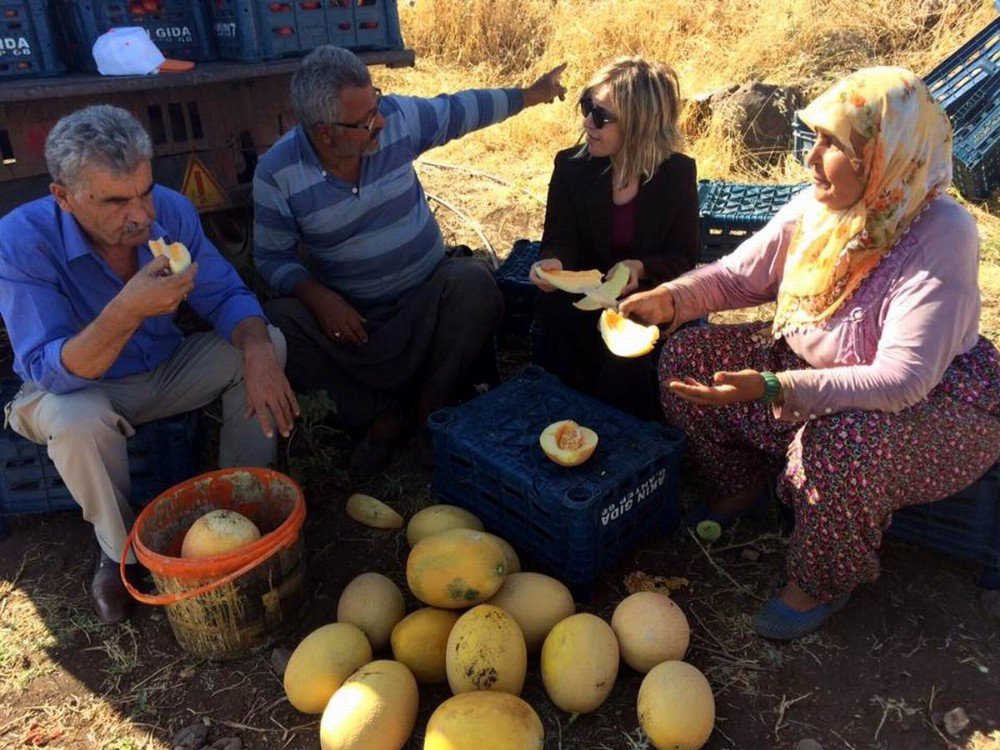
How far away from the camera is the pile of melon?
7.10 feet

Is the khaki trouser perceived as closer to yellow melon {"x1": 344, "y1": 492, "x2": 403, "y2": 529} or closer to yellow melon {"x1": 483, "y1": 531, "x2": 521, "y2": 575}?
yellow melon {"x1": 344, "y1": 492, "x2": 403, "y2": 529}

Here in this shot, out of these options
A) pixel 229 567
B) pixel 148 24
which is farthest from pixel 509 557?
pixel 148 24

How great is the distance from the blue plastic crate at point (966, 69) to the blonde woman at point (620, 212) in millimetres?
3478

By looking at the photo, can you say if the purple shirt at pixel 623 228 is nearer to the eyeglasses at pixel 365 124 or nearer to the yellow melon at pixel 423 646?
the eyeglasses at pixel 365 124

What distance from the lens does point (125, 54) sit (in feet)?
11.9

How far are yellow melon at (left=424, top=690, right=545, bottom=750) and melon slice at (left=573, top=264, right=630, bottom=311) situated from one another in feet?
4.66

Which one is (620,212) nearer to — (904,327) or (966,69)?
(904,327)

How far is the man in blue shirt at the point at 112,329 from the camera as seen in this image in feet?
8.39

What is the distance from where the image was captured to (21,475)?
125 inches

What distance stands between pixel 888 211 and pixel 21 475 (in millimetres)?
3125

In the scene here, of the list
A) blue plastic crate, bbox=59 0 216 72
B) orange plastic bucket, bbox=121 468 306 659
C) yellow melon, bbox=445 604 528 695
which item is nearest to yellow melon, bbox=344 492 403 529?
orange plastic bucket, bbox=121 468 306 659

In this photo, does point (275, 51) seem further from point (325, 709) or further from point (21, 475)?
point (325, 709)

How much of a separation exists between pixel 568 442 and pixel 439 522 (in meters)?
0.53

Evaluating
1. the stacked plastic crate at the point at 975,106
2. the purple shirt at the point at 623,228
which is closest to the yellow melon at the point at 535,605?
the purple shirt at the point at 623,228
